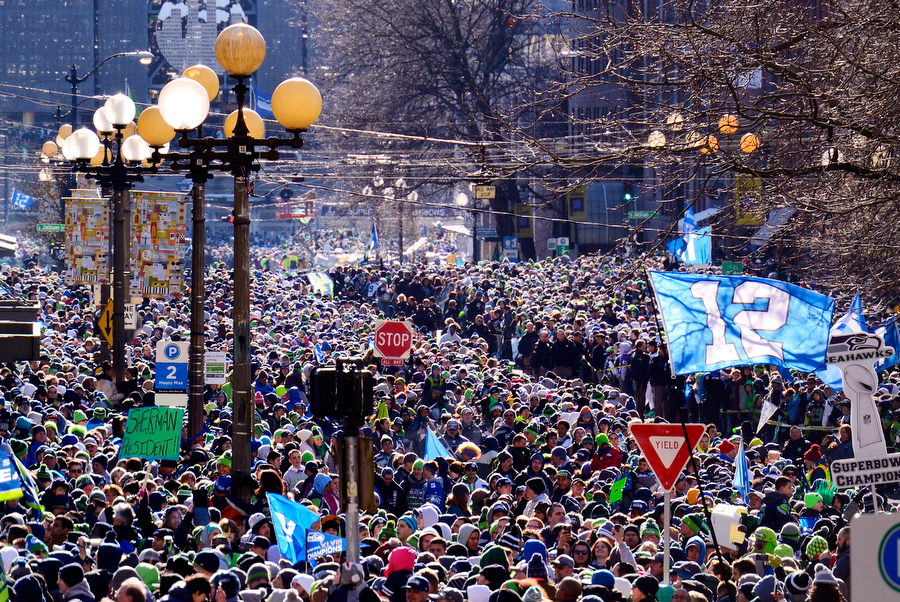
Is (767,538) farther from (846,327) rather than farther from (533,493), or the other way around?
(846,327)

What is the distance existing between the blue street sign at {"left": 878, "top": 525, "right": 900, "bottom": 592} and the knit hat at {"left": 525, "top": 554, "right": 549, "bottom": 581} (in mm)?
4209

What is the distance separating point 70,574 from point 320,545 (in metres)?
2.29

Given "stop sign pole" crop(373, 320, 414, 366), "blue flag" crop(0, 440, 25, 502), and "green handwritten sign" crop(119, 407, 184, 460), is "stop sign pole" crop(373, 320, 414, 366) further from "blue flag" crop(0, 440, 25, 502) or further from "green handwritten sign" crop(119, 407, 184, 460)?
"blue flag" crop(0, 440, 25, 502)

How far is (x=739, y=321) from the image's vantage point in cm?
1070

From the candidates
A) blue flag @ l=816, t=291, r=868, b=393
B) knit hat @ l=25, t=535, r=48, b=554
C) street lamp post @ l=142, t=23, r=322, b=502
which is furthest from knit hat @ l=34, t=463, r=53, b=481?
blue flag @ l=816, t=291, r=868, b=393

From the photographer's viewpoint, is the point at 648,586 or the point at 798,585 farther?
the point at 798,585

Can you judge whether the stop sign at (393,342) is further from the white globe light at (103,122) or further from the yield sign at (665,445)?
the yield sign at (665,445)

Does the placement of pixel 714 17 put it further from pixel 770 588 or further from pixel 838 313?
pixel 838 313

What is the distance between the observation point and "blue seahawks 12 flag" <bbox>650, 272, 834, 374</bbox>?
1051 centimetres

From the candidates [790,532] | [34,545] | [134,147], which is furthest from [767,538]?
[134,147]

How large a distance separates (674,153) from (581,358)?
14976 millimetres

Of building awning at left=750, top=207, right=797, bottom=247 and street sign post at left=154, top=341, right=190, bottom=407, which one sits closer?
building awning at left=750, top=207, right=797, bottom=247

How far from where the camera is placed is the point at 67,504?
475 inches

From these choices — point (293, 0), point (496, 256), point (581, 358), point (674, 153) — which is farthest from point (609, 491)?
point (293, 0)
